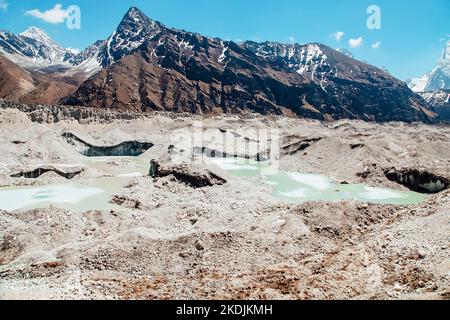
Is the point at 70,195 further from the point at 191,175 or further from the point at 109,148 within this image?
the point at 109,148

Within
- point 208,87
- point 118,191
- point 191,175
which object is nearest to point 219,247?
point 191,175

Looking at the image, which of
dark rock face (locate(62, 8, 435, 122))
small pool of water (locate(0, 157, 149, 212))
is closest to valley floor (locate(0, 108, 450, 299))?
small pool of water (locate(0, 157, 149, 212))

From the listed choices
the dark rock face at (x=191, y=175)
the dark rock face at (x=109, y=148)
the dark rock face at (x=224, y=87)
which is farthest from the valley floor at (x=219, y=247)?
the dark rock face at (x=224, y=87)

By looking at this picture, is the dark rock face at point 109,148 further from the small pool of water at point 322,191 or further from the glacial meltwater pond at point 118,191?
the small pool of water at point 322,191

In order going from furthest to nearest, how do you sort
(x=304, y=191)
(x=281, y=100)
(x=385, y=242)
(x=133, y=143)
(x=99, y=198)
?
(x=281, y=100)
(x=133, y=143)
(x=304, y=191)
(x=99, y=198)
(x=385, y=242)
